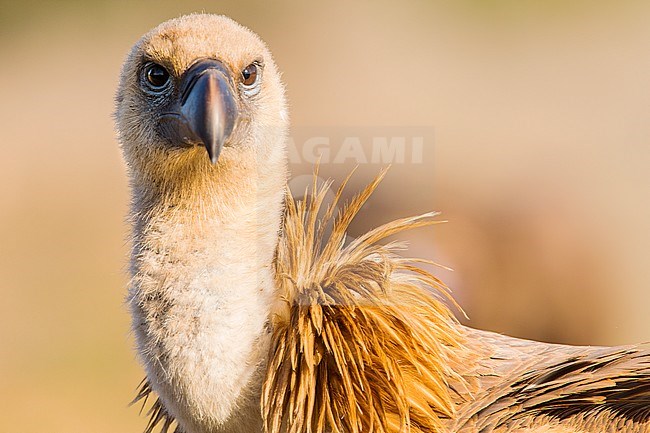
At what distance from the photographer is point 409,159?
1.74 metres

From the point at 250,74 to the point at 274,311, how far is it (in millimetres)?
341

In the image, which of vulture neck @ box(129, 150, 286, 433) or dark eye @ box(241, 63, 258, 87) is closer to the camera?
vulture neck @ box(129, 150, 286, 433)

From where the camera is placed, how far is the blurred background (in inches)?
86.7

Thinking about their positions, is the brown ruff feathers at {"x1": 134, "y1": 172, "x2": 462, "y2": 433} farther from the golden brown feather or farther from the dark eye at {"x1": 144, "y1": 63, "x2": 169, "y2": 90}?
the dark eye at {"x1": 144, "y1": 63, "x2": 169, "y2": 90}

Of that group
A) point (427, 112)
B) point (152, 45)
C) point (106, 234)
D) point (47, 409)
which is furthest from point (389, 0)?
point (152, 45)

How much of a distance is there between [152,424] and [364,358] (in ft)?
1.46

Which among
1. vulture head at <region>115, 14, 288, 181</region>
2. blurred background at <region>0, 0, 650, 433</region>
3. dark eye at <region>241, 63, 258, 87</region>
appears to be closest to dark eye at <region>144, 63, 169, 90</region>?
vulture head at <region>115, 14, 288, 181</region>

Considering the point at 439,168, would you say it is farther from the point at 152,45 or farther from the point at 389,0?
the point at 389,0

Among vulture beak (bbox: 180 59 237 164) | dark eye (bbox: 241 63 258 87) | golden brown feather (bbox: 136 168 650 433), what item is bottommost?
golden brown feather (bbox: 136 168 650 433)

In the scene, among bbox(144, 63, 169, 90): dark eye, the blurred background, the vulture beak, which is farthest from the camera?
the blurred background

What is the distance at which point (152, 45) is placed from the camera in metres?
1.09

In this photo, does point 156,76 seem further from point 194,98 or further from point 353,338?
point 353,338

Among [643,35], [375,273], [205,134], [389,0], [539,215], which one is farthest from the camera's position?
[389,0]

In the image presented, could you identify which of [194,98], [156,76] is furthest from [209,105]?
[156,76]
